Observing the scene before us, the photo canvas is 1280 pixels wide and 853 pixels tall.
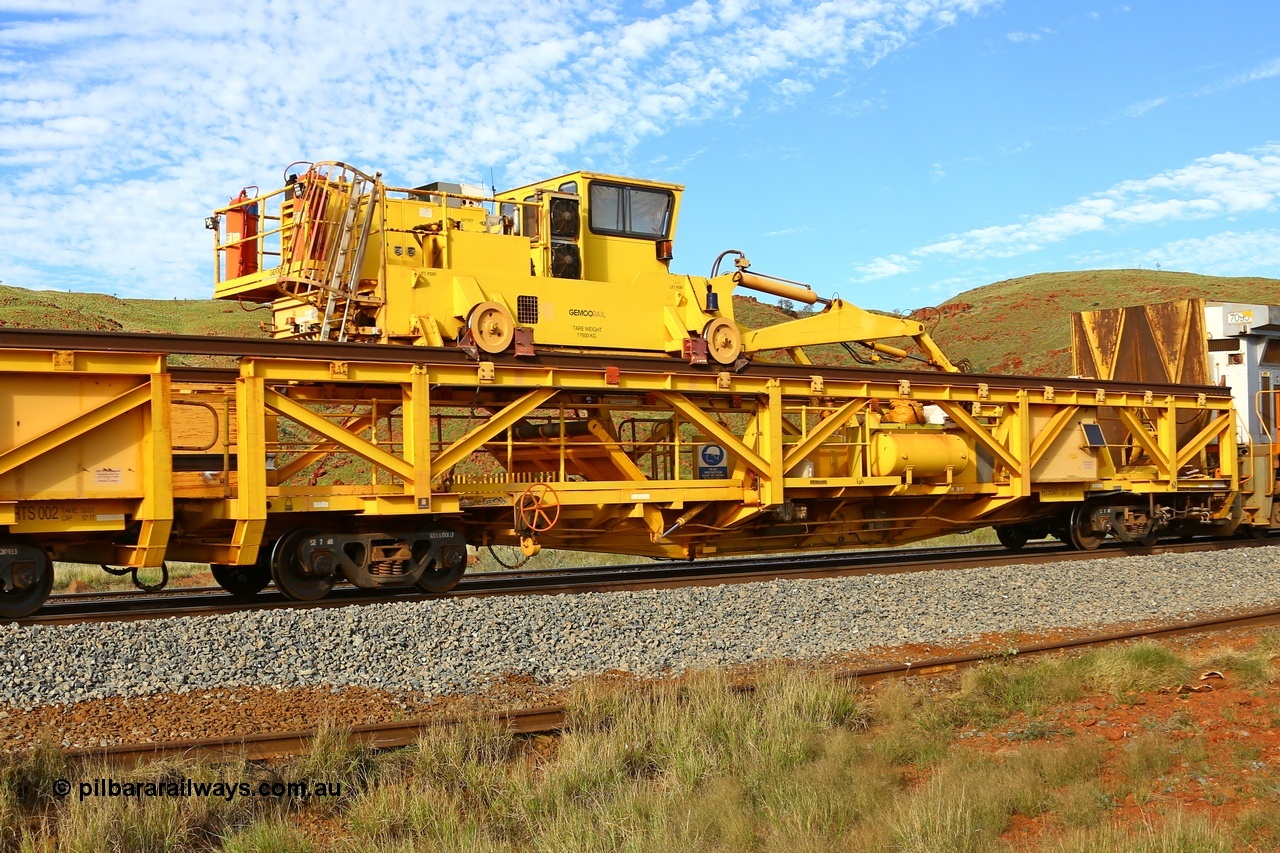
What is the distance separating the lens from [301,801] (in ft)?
19.6

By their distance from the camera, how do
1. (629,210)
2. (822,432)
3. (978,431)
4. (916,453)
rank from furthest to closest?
1. (978,431)
2. (916,453)
3. (822,432)
4. (629,210)

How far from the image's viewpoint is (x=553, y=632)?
9367 mm

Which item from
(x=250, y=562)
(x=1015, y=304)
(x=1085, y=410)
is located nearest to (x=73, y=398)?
(x=250, y=562)

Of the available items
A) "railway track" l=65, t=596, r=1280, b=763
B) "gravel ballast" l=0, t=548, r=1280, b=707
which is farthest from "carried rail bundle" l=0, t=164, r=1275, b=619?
"railway track" l=65, t=596, r=1280, b=763

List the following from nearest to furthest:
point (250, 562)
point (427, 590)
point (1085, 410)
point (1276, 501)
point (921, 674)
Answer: point (921, 674) → point (250, 562) → point (427, 590) → point (1085, 410) → point (1276, 501)

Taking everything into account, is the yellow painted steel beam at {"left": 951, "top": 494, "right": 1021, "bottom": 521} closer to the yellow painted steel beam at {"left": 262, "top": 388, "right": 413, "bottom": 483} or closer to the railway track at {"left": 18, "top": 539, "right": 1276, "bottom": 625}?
the railway track at {"left": 18, "top": 539, "right": 1276, "bottom": 625}

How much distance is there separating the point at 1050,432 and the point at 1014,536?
2.68m

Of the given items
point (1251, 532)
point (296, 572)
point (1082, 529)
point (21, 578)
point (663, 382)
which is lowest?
point (1251, 532)

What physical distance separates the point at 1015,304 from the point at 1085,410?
61251 mm

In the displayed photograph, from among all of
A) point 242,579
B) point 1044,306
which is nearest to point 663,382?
point 242,579

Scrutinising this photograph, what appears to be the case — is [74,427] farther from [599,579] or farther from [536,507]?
[599,579]

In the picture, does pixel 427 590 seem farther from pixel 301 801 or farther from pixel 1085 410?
pixel 1085 410

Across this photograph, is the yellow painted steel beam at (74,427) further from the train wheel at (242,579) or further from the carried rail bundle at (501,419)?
the train wheel at (242,579)

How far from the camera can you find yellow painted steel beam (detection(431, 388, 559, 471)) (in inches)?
450
